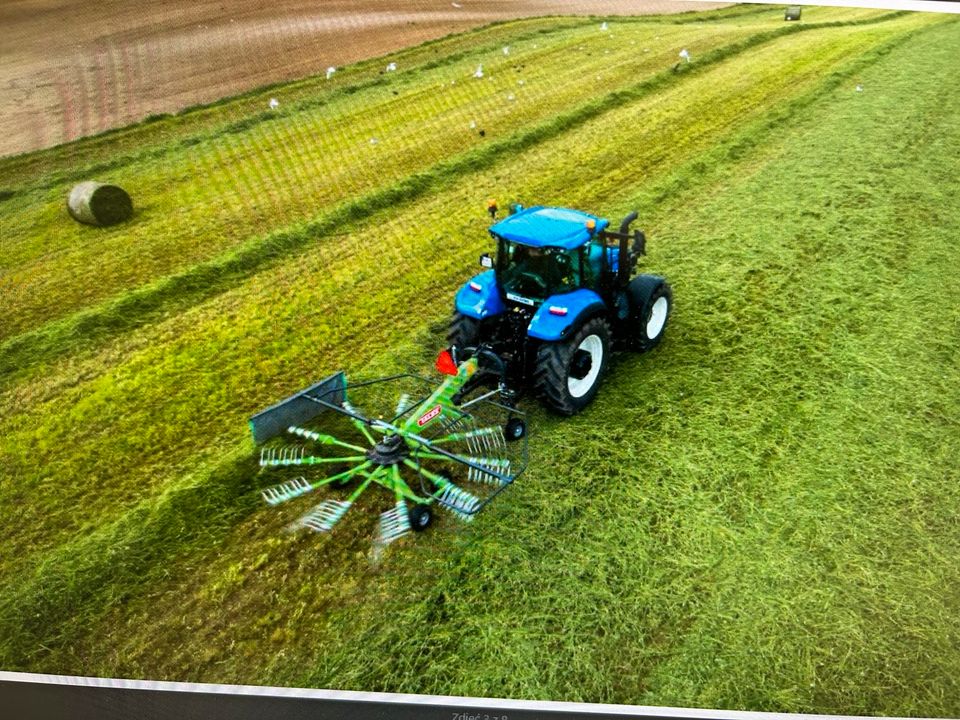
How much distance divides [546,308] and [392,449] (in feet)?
4.88

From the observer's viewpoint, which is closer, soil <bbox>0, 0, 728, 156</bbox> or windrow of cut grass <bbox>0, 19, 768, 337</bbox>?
soil <bbox>0, 0, 728, 156</bbox>

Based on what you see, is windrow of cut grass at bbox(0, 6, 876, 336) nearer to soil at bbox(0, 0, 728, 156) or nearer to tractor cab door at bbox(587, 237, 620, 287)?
soil at bbox(0, 0, 728, 156)

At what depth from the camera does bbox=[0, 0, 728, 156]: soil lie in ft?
16.7

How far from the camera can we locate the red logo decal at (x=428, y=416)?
474 cm

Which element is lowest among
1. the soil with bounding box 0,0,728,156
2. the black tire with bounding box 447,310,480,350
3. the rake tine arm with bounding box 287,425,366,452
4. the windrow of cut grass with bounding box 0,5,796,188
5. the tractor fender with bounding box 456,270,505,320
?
the rake tine arm with bounding box 287,425,366,452

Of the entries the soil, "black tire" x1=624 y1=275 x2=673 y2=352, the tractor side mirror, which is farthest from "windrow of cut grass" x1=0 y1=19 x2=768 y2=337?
"black tire" x1=624 y1=275 x2=673 y2=352

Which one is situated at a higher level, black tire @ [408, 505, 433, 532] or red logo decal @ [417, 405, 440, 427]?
red logo decal @ [417, 405, 440, 427]

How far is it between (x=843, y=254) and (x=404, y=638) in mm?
5753

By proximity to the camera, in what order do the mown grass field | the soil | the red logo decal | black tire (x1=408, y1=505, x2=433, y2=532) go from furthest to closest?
the soil, the red logo decal, black tire (x1=408, y1=505, x2=433, y2=532), the mown grass field

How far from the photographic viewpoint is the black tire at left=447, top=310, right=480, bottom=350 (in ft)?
17.6

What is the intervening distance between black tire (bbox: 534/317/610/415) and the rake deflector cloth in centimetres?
32

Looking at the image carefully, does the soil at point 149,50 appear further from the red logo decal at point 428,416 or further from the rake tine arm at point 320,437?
the red logo decal at point 428,416

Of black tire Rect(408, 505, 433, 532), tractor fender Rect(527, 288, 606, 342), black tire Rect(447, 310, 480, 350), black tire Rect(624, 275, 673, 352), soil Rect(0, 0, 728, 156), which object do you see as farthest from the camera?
black tire Rect(624, 275, 673, 352)

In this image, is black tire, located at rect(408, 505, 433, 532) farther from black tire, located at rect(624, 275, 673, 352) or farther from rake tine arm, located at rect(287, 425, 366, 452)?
black tire, located at rect(624, 275, 673, 352)
